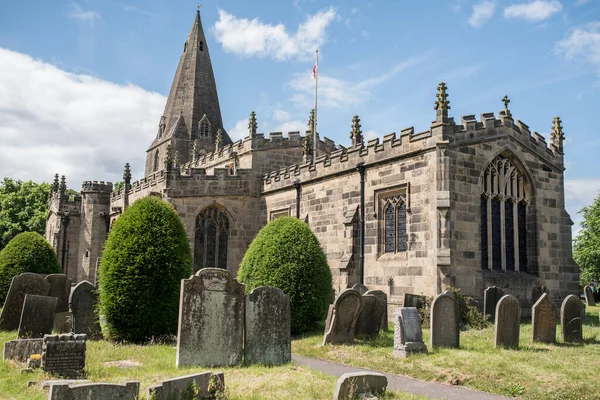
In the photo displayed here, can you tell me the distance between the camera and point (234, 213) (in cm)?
2800

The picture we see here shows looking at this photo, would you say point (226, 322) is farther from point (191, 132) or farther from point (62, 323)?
point (191, 132)

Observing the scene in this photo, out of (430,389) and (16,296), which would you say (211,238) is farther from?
(430,389)

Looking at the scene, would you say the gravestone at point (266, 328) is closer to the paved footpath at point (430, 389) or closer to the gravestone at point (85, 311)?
the paved footpath at point (430, 389)

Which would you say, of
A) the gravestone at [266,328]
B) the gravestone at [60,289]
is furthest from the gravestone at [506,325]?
the gravestone at [60,289]

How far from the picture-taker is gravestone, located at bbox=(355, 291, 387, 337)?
1400 cm

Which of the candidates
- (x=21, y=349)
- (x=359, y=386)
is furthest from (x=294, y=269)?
(x=359, y=386)

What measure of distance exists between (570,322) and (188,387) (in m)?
9.82

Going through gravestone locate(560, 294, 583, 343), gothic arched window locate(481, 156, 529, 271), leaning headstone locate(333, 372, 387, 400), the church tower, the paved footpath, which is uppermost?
the church tower

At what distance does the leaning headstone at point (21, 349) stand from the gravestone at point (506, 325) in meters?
9.12

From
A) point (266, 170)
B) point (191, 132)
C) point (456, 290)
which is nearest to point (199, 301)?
point (456, 290)

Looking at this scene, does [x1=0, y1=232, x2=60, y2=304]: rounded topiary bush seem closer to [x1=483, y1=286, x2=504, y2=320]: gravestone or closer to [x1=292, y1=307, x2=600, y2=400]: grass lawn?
[x1=292, y1=307, x2=600, y2=400]: grass lawn

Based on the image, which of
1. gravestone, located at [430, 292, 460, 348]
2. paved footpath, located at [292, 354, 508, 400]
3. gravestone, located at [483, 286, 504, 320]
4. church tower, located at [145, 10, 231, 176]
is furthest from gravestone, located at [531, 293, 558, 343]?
church tower, located at [145, 10, 231, 176]

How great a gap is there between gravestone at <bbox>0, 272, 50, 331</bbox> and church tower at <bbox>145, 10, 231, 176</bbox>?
30.5 meters

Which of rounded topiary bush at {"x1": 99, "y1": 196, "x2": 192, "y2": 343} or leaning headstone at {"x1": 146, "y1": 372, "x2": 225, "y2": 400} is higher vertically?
rounded topiary bush at {"x1": 99, "y1": 196, "x2": 192, "y2": 343}
